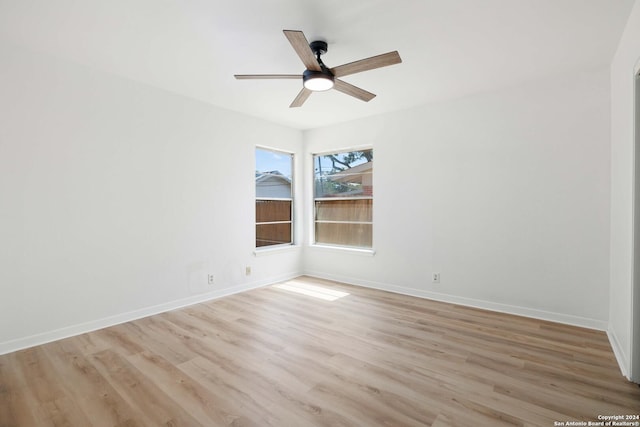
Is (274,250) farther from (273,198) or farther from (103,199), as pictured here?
(103,199)

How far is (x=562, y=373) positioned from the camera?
7.47 feet

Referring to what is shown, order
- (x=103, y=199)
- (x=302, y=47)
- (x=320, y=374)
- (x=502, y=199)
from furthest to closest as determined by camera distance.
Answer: (x=502, y=199) → (x=103, y=199) → (x=320, y=374) → (x=302, y=47)

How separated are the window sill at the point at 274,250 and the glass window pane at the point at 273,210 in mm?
465

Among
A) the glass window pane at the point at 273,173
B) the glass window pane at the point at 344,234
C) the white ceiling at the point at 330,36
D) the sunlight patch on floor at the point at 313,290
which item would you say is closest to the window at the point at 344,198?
the glass window pane at the point at 344,234

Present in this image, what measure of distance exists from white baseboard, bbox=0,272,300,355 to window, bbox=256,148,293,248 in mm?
885

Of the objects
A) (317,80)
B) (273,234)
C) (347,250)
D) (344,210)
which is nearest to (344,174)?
(344,210)

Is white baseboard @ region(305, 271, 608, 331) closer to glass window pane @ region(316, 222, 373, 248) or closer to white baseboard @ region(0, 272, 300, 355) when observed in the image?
glass window pane @ region(316, 222, 373, 248)

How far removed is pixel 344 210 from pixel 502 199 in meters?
2.34

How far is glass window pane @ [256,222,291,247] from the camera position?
494 cm

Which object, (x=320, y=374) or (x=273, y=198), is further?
(x=273, y=198)

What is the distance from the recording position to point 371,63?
91.4 inches

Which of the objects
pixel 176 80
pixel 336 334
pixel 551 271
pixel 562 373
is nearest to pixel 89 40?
pixel 176 80

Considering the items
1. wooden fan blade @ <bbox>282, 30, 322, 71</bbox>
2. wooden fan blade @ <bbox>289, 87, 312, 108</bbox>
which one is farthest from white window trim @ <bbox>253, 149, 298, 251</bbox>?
wooden fan blade @ <bbox>282, 30, 322, 71</bbox>

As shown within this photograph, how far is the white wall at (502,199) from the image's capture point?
3111mm
